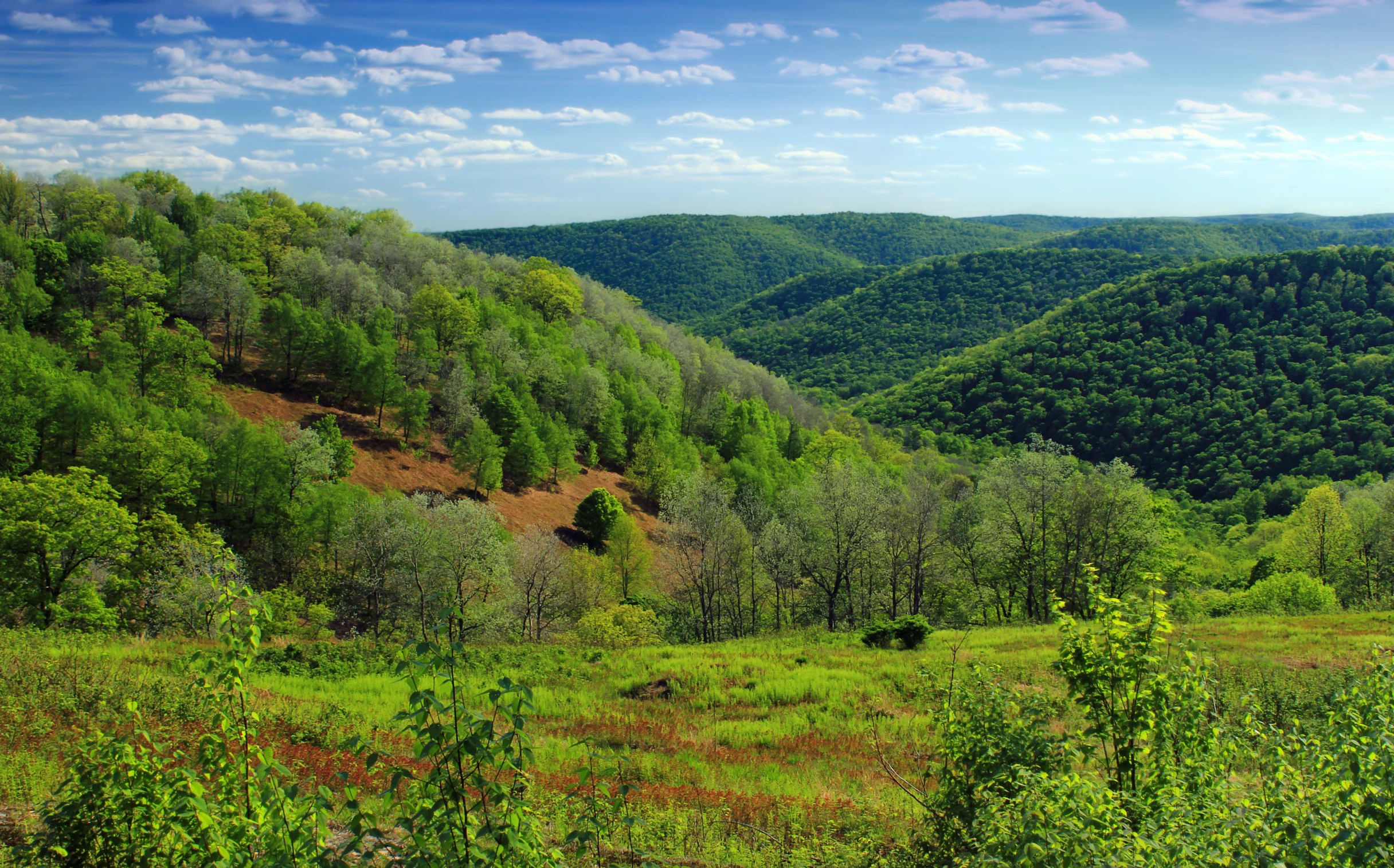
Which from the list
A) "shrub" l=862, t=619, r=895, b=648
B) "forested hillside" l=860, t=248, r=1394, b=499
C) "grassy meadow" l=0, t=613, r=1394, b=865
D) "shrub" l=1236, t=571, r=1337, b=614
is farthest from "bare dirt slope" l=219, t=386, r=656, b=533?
"forested hillside" l=860, t=248, r=1394, b=499

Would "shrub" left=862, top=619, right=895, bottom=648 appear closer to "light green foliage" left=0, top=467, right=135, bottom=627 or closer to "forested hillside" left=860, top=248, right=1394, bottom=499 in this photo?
"light green foliage" left=0, top=467, right=135, bottom=627

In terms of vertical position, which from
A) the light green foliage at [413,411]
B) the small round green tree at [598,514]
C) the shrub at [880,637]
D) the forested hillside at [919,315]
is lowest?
the small round green tree at [598,514]

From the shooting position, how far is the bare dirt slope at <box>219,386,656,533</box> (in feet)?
161

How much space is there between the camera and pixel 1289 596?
1387 inches

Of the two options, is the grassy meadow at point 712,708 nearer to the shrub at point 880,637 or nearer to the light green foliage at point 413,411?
the shrub at point 880,637

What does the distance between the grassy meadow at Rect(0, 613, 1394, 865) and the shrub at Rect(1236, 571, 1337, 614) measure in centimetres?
727

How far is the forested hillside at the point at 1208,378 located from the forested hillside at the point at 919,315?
1241 inches

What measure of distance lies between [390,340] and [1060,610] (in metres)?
56.9

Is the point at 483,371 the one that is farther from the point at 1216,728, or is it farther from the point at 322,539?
the point at 1216,728

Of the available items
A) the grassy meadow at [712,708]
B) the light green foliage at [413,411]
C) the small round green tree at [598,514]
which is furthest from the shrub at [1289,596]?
the light green foliage at [413,411]

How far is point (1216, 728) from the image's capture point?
21.9 feet

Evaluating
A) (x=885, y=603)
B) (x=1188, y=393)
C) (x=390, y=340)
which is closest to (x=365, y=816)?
(x=885, y=603)

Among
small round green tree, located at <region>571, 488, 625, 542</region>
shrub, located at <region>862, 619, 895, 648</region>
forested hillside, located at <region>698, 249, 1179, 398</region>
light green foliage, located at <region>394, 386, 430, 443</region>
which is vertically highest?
forested hillside, located at <region>698, 249, 1179, 398</region>

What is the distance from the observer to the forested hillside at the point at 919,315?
15212 centimetres
